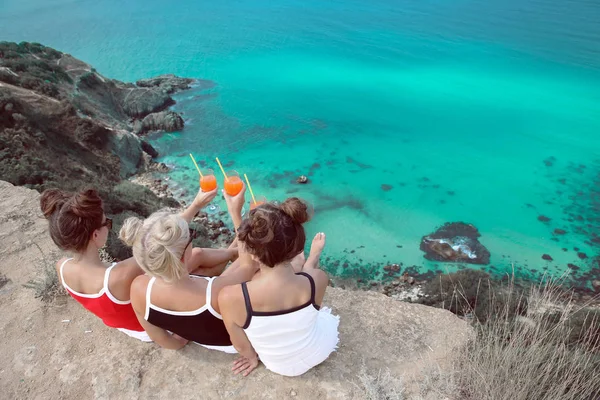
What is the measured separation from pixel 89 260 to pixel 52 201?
52 cm

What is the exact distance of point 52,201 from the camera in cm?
269

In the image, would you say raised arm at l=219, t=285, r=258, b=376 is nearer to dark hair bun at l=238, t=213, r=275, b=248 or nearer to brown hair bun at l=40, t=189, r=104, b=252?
dark hair bun at l=238, t=213, r=275, b=248

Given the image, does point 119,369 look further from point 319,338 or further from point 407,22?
point 407,22

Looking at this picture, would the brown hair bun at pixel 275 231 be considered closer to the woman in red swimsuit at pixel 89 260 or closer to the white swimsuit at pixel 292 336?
the white swimsuit at pixel 292 336

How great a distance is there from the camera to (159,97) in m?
23.9

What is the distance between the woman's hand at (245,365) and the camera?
3104mm

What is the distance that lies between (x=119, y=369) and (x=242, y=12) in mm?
52400

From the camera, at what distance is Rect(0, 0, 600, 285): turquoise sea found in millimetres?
14000

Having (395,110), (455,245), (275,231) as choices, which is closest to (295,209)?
(275,231)

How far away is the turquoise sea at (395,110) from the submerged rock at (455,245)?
348 millimetres

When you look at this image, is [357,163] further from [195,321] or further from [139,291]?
[139,291]

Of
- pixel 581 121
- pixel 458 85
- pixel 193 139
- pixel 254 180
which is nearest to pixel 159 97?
pixel 193 139

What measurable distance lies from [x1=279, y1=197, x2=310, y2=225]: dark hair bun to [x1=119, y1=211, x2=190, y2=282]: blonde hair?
0.66 m

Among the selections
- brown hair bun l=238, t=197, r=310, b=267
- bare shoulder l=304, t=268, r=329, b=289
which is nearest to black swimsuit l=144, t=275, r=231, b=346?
brown hair bun l=238, t=197, r=310, b=267
